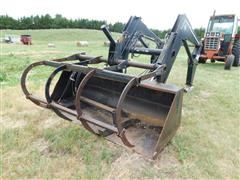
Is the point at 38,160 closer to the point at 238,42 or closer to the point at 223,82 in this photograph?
the point at 223,82

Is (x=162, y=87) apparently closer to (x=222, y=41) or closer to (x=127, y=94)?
(x=127, y=94)

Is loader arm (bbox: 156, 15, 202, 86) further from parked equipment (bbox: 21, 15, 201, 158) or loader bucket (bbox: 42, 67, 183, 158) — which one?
loader bucket (bbox: 42, 67, 183, 158)

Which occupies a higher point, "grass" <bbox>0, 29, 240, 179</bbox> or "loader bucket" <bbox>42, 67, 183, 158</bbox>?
"loader bucket" <bbox>42, 67, 183, 158</bbox>

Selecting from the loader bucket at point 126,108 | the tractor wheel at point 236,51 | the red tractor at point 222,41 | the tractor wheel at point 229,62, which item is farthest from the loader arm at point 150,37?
the tractor wheel at point 236,51

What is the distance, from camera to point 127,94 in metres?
3.23

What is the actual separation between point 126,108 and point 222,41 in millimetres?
7262

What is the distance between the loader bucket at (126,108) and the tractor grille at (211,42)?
666 cm

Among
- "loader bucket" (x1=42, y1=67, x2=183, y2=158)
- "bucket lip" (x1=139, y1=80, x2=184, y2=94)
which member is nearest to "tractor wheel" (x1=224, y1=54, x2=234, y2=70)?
"loader bucket" (x1=42, y1=67, x2=183, y2=158)

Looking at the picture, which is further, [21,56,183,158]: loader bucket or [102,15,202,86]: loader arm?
[102,15,202,86]: loader arm

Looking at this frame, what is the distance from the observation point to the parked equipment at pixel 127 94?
2.36 meters

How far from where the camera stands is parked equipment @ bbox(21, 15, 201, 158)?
2359 millimetres

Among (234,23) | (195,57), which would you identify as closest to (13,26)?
(234,23)

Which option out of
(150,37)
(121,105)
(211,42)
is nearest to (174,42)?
(150,37)

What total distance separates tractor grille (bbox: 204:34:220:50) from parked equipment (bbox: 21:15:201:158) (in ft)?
17.5
